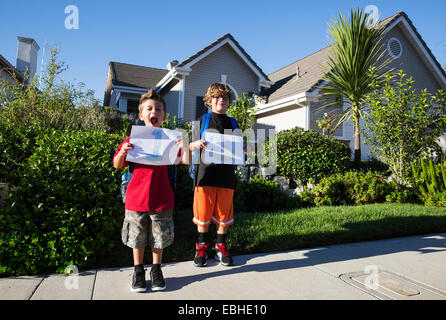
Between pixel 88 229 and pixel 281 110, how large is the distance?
435 inches

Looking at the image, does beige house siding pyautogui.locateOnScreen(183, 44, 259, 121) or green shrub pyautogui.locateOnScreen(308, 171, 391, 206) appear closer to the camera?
green shrub pyautogui.locateOnScreen(308, 171, 391, 206)

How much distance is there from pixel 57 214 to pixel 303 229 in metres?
3.07

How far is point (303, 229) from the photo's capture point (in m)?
4.20

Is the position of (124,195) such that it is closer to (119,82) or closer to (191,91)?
(191,91)

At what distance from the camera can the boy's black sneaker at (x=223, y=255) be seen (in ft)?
10.2

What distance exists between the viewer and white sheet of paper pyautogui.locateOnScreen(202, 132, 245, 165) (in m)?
2.98

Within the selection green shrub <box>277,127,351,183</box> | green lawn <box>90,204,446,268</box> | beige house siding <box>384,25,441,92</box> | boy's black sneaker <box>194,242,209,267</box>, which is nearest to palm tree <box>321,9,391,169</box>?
green shrub <box>277,127,351,183</box>

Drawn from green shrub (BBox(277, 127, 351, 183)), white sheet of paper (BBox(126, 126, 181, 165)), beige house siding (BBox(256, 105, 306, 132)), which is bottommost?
white sheet of paper (BBox(126, 126, 181, 165))

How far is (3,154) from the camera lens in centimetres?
291

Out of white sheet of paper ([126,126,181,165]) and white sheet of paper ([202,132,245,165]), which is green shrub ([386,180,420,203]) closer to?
white sheet of paper ([202,132,245,165])

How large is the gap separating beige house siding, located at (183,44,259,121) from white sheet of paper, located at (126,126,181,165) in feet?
34.8

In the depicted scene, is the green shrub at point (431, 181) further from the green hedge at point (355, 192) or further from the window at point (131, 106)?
the window at point (131, 106)

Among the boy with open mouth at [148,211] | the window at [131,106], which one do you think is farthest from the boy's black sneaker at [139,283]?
the window at [131,106]
